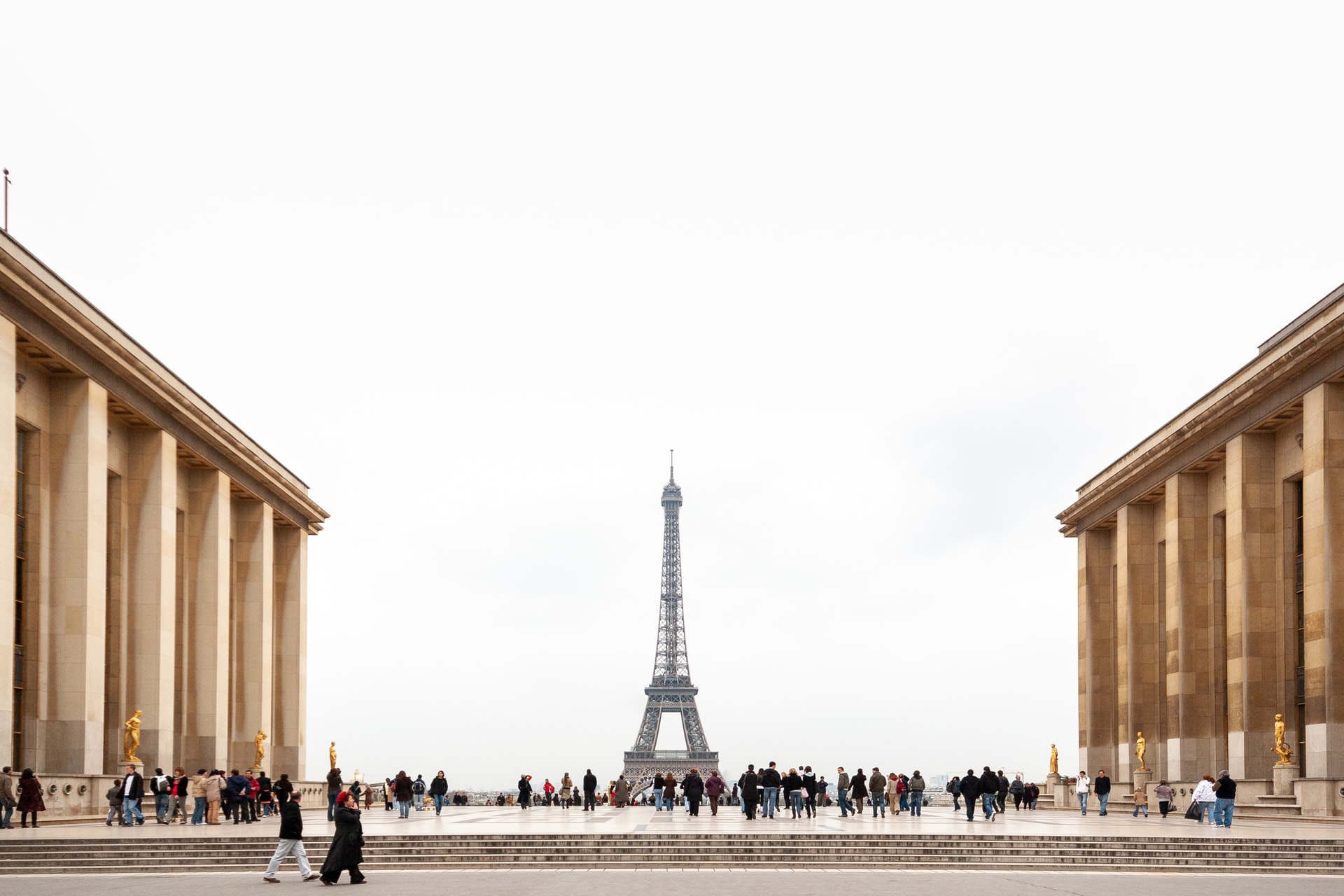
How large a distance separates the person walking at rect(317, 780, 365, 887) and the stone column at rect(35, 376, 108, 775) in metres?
20.9

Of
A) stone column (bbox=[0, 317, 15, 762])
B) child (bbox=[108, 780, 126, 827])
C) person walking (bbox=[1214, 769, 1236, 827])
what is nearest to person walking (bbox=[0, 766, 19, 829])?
stone column (bbox=[0, 317, 15, 762])

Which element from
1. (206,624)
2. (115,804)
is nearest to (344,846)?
(115,804)

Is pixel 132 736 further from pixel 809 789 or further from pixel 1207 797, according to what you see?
pixel 1207 797

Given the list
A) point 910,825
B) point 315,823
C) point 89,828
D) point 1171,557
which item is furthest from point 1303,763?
point 89,828

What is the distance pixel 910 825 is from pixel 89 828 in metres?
19.2

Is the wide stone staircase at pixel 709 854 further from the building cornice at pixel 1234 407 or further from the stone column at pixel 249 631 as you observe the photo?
the stone column at pixel 249 631

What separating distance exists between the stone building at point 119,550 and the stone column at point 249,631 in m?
0.06

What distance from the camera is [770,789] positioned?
46875mm

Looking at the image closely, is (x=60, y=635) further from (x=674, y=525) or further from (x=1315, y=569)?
(x=674, y=525)

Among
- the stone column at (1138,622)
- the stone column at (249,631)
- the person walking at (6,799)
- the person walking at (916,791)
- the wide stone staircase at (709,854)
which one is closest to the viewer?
the wide stone staircase at (709,854)

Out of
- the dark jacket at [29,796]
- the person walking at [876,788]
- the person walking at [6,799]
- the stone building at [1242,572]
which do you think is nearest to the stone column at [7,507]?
the dark jacket at [29,796]

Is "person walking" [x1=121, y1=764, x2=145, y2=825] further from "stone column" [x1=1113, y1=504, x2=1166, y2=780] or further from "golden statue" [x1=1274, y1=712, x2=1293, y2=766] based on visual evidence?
"stone column" [x1=1113, y1=504, x2=1166, y2=780]

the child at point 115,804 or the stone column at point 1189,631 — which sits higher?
the stone column at point 1189,631

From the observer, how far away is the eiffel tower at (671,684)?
150000 millimetres
